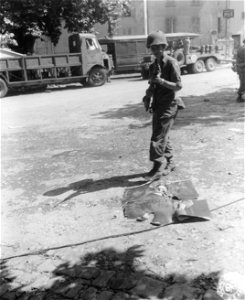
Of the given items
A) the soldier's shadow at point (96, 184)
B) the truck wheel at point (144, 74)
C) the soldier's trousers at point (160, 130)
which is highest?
the soldier's trousers at point (160, 130)

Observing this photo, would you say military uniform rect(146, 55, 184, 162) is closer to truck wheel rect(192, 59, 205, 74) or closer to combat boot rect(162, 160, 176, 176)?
combat boot rect(162, 160, 176, 176)

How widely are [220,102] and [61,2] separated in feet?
40.8

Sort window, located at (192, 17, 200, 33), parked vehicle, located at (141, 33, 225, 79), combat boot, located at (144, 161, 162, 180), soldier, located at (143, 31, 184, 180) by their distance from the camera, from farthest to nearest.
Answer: window, located at (192, 17, 200, 33) < parked vehicle, located at (141, 33, 225, 79) < combat boot, located at (144, 161, 162, 180) < soldier, located at (143, 31, 184, 180)

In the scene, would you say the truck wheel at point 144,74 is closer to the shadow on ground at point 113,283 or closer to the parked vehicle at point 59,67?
the parked vehicle at point 59,67

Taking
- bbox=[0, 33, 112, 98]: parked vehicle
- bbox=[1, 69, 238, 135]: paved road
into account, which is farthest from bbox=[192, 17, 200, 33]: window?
bbox=[1, 69, 238, 135]: paved road

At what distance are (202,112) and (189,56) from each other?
11.6 m

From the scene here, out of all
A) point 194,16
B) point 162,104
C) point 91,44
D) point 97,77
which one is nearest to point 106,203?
point 162,104

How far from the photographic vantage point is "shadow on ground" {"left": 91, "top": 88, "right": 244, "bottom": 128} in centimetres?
864

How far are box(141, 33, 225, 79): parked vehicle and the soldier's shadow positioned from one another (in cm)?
1478

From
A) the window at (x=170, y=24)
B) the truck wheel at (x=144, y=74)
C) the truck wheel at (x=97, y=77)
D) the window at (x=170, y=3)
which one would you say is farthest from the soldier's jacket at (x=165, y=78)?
the window at (x=170, y=3)

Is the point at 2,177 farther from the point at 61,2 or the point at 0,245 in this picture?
the point at 61,2

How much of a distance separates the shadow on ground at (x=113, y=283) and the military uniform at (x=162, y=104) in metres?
1.92

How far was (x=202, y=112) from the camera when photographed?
378 inches

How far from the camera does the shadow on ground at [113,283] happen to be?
2906mm
